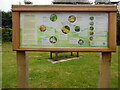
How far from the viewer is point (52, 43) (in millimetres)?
1392

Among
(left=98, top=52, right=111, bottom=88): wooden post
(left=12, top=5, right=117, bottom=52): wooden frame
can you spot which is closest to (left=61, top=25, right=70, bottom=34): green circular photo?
(left=12, top=5, right=117, bottom=52): wooden frame

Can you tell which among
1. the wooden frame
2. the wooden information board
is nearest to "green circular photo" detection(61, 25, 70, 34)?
the wooden information board

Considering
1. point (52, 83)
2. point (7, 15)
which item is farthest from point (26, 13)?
point (7, 15)

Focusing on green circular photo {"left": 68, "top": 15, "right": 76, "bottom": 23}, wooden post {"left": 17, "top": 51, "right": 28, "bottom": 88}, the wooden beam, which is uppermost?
the wooden beam

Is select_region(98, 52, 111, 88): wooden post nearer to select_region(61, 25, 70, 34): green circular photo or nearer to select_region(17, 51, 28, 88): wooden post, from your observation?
select_region(61, 25, 70, 34): green circular photo

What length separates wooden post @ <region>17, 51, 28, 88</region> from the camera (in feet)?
4.70

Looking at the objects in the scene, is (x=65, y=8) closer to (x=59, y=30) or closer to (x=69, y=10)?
(x=69, y=10)

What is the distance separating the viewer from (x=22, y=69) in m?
1.45

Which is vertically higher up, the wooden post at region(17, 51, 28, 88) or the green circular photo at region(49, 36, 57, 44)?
the green circular photo at region(49, 36, 57, 44)

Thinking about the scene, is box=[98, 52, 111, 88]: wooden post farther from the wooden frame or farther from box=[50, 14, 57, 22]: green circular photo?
box=[50, 14, 57, 22]: green circular photo

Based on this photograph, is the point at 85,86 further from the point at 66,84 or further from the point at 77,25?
the point at 77,25

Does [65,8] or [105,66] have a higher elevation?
[65,8]

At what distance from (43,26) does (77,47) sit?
32 cm

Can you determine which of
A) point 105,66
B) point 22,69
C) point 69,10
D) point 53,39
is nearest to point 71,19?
point 69,10
